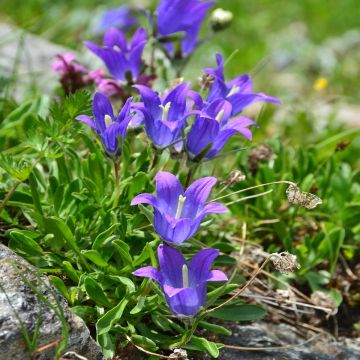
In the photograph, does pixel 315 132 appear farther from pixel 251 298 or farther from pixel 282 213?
pixel 251 298

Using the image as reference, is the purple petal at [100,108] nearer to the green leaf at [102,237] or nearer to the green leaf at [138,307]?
the green leaf at [102,237]

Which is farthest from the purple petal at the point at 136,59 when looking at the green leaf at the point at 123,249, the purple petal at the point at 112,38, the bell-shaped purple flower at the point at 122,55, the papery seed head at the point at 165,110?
the green leaf at the point at 123,249

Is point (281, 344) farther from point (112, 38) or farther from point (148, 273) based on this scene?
point (112, 38)

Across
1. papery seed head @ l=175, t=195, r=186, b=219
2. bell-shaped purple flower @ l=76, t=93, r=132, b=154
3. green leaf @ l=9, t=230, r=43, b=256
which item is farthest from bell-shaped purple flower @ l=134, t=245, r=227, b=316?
green leaf @ l=9, t=230, r=43, b=256

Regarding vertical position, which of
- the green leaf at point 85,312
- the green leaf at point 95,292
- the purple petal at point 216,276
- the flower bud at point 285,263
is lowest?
the green leaf at point 85,312

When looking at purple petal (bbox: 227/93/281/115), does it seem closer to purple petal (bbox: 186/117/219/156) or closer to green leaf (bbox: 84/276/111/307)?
purple petal (bbox: 186/117/219/156)

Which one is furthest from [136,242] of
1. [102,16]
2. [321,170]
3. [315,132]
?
[102,16]
